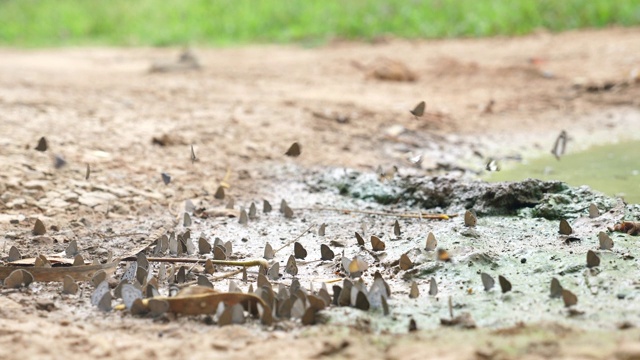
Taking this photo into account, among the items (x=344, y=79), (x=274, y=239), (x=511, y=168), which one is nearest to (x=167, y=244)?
(x=274, y=239)

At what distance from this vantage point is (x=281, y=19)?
41.4 ft

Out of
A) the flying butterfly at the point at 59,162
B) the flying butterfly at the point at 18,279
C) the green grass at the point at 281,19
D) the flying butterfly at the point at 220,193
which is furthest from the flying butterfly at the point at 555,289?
the green grass at the point at 281,19

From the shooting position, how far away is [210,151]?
5320 millimetres

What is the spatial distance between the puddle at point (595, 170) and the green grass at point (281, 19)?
5377 millimetres

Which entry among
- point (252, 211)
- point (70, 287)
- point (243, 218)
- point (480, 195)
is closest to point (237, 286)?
point (70, 287)

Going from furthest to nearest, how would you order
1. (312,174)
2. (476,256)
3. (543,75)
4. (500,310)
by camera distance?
(543,75), (312,174), (476,256), (500,310)

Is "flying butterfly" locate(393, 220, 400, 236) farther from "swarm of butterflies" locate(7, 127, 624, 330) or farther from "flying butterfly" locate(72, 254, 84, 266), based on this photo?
"flying butterfly" locate(72, 254, 84, 266)

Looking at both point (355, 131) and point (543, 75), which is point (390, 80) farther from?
point (355, 131)

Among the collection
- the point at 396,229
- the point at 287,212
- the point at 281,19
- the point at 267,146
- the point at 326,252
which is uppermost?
the point at 281,19

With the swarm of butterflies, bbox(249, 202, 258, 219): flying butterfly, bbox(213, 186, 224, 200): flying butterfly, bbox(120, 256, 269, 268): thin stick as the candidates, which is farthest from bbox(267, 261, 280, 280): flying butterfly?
bbox(213, 186, 224, 200): flying butterfly

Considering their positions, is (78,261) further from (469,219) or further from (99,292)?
(469,219)

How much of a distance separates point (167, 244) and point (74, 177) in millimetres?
1283

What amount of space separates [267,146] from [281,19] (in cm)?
751

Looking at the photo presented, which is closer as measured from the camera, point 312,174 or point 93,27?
point 312,174
